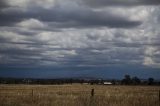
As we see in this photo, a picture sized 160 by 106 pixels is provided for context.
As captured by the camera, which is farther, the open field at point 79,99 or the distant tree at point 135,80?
the distant tree at point 135,80

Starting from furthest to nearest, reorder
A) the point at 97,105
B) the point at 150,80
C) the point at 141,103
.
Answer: the point at 150,80 < the point at 141,103 < the point at 97,105

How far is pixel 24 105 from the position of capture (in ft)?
78.4

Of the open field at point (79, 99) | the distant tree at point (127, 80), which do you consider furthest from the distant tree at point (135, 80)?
the open field at point (79, 99)

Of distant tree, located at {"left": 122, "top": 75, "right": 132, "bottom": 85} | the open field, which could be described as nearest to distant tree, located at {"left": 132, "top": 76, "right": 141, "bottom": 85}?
distant tree, located at {"left": 122, "top": 75, "right": 132, "bottom": 85}

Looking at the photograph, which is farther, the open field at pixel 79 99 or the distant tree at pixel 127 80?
the distant tree at pixel 127 80

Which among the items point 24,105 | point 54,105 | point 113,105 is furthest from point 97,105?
point 24,105

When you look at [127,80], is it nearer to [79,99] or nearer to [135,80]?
[135,80]

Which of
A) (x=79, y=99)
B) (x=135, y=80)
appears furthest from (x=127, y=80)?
(x=79, y=99)

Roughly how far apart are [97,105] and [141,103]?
11.0 feet

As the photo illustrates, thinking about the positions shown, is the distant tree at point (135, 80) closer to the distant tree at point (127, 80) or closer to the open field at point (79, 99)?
the distant tree at point (127, 80)

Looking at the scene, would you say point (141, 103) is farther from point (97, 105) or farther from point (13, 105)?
point (13, 105)

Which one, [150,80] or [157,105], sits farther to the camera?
[150,80]

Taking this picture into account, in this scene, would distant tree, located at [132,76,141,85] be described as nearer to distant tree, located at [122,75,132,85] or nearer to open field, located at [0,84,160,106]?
distant tree, located at [122,75,132,85]

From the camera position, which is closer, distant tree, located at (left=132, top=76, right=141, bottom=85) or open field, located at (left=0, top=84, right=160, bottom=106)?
open field, located at (left=0, top=84, right=160, bottom=106)
